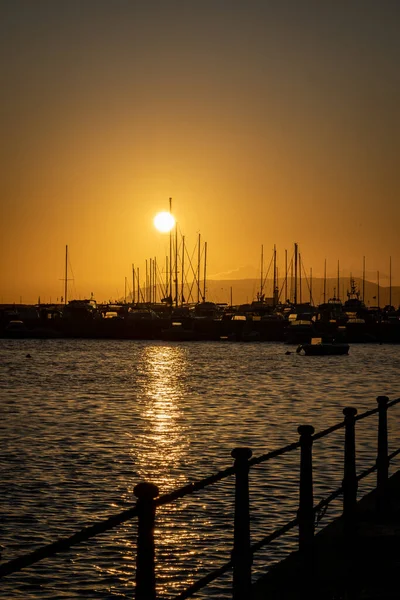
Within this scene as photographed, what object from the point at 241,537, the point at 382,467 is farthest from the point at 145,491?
the point at 382,467

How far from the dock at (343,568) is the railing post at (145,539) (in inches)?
110

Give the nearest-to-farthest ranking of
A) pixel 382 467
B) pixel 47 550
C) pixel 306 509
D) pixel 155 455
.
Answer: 1. pixel 47 550
2. pixel 306 509
3. pixel 382 467
4. pixel 155 455

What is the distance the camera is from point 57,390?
6931cm

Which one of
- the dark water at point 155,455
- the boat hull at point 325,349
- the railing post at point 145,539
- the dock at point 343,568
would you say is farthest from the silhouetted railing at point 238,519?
the boat hull at point 325,349

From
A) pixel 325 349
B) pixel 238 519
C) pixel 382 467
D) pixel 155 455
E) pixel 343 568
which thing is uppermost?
pixel 238 519

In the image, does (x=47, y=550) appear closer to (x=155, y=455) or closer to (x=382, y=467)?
(x=382, y=467)

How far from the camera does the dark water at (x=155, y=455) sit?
18391 millimetres

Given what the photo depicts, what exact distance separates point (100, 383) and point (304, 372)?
2158 centimetres

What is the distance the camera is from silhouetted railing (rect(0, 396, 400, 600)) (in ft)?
19.0

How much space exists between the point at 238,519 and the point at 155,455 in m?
26.4

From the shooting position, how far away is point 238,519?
8.16 m

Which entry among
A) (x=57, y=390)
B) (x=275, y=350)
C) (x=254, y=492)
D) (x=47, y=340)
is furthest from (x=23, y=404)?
(x=47, y=340)

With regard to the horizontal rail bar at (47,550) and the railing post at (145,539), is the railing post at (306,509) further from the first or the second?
the horizontal rail bar at (47,550)

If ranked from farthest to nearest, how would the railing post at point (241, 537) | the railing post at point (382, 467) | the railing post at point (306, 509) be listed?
the railing post at point (382, 467), the railing post at point (306, 509), the railing post at point (241, 537)
